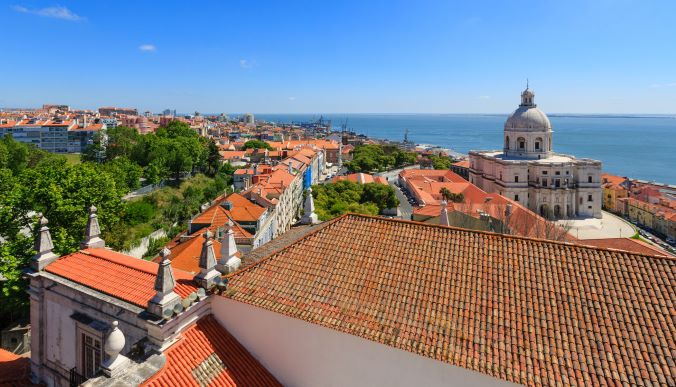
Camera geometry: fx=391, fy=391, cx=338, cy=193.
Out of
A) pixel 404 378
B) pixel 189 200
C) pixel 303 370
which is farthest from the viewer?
pixel 189 200

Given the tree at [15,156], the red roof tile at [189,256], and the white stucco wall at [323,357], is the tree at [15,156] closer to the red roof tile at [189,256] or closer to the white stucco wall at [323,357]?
the red roof tile at [189,256]

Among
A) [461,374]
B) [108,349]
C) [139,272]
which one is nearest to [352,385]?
[461,374]

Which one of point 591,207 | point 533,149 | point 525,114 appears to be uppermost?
point 525,114

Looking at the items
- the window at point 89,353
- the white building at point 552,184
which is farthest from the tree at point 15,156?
the white building at point 552,184

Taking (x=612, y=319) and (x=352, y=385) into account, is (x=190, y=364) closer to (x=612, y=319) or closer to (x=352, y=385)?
(x=352, y=385)

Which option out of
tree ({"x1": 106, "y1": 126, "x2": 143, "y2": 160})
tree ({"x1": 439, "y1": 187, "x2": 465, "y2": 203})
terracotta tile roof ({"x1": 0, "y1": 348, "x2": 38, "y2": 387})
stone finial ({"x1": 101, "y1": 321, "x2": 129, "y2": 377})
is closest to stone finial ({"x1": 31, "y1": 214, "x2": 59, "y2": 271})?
terracotta tile roof ({"x1": 0, "y1": 348, "x2": 38, "y2": 387})

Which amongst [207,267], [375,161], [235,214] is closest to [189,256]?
[235,214]
